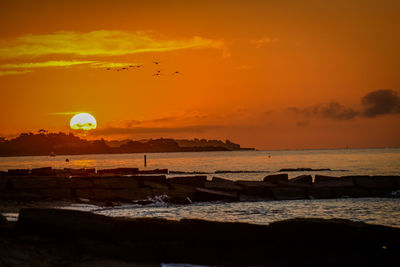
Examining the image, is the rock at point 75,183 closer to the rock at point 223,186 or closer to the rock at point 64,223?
the rock at point 223,186

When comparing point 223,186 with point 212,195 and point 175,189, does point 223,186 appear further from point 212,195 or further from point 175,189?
point 175,189

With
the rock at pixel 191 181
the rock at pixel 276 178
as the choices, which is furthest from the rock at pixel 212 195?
the rock at pixel 276 178

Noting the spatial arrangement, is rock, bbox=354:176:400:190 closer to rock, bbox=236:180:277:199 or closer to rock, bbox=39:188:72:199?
rock, bbox=236:180:277:199

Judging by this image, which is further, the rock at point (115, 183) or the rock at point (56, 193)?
the rock at point (115, 183)

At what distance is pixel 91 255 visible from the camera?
10.7 meters

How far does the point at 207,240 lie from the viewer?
11234 mm

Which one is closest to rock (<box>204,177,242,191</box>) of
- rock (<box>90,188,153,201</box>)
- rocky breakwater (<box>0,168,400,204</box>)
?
rocky breakwater (<box>0,168,400,204</box>)

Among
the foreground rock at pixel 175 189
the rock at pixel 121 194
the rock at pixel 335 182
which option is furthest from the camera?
the rock at pixel 335 182

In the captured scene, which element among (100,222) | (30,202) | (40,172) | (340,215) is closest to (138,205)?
(30,202)

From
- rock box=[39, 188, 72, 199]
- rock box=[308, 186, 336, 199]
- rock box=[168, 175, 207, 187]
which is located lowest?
rock box=[308, 186, 336, 199]

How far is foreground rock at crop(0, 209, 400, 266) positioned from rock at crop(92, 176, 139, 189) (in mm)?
14078

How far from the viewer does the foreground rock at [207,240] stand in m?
10.8

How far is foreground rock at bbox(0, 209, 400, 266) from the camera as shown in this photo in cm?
1084

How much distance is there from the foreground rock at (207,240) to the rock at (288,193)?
1601 centimetres
